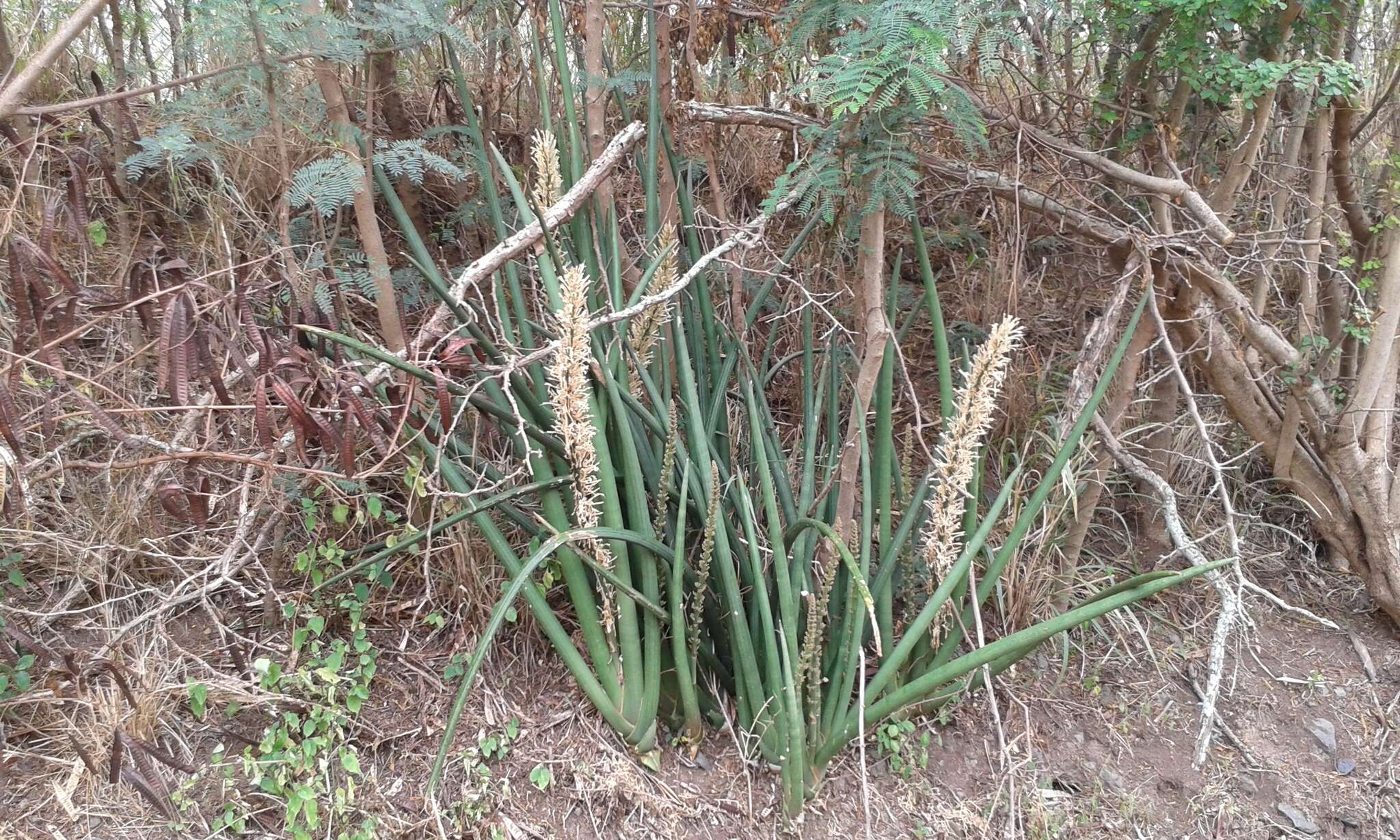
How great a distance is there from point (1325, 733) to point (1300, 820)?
1.24 ft

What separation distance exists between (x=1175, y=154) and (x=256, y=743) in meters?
3.05

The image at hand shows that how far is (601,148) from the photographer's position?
2328 millimetres


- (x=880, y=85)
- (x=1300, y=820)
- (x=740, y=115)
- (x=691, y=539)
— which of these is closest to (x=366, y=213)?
(x=740, y=115)

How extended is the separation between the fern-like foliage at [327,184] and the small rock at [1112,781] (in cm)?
233

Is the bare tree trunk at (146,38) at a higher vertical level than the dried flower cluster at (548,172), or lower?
higher

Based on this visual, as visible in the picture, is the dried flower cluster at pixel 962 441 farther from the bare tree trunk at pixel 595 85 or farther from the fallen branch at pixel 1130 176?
the bare tree trunk at pixel 595 85

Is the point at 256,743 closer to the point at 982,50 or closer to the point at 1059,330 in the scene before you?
the point at 982,50

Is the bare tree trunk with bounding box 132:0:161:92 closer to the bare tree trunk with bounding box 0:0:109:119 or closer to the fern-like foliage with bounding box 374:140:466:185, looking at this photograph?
the fern-like foliage with bounding box 374:140:466:185

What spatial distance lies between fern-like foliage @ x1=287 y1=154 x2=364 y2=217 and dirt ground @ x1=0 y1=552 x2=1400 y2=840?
1041mm

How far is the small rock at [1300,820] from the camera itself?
2.22 m

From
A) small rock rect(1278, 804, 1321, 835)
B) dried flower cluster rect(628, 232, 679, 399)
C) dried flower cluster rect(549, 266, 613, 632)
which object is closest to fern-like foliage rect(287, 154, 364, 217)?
dried flower cluster rect(549, 266, 613, 632)

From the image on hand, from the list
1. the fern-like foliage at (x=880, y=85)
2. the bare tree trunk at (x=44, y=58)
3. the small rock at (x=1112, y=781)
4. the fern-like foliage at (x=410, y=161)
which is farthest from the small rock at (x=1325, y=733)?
the bare tree trunk at (x=44, y=58)

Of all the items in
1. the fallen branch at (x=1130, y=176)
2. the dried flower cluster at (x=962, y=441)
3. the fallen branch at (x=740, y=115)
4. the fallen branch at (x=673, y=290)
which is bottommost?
the dried flower cluster at (x=962, y=441)

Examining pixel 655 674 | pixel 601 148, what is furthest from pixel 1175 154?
pixel 655 674
